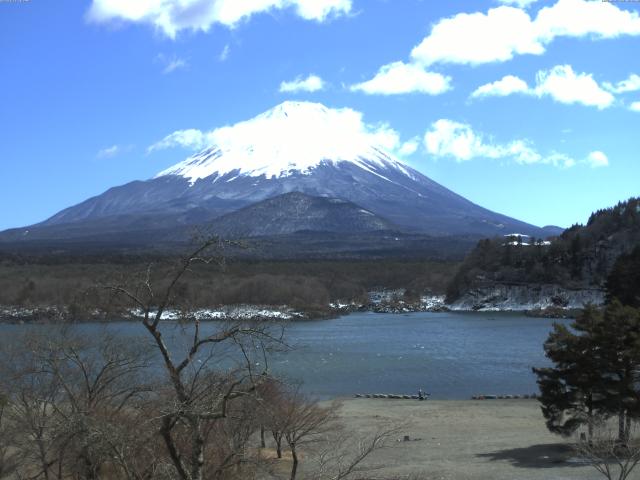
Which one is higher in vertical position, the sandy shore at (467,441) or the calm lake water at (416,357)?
the sandy shore at (467,441)

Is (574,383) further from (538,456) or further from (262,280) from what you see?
(262,280)

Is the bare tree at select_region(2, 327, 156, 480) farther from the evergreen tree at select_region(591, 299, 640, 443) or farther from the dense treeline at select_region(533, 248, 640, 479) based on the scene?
the evergreen tree at select_region(591, 299, 640, 443)

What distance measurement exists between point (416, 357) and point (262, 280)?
143ft

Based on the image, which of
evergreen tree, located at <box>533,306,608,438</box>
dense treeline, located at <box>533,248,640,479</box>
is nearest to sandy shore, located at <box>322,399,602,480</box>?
evergreen tree, located at <box>533,306,608,438</box>

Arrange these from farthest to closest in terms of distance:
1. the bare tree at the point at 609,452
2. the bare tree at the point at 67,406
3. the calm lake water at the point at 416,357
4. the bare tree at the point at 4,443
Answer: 1. the calm lake water at the point at 416,357
2. the bare tree at the point at 4,443
3. the bare tree at the point at 609,452
4. the bare tree at the point at 67,406

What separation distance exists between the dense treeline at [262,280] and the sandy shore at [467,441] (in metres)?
31.1

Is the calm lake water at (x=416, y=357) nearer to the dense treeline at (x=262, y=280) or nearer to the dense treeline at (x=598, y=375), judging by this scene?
the dense treeline at (x=598, y=375)

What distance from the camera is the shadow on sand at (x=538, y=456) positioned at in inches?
594

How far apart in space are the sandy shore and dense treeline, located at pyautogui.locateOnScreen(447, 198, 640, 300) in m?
53.6

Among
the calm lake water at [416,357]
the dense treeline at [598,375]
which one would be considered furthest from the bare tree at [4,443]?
the dense treeline at [598,375]

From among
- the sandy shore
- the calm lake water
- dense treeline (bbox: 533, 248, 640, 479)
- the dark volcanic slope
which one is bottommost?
the calm lake water

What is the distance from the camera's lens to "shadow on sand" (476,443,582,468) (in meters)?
15.1

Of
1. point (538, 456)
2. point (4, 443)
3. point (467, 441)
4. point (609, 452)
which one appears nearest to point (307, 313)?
point (467, 441)

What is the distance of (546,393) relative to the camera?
1561 cm
